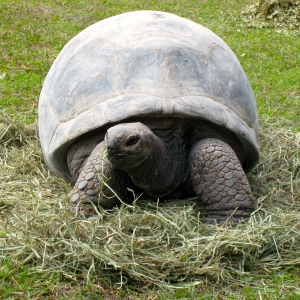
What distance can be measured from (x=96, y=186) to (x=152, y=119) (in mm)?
552

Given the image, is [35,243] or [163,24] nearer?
[35,243]

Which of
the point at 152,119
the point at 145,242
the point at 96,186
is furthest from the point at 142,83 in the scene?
the point at 145,242

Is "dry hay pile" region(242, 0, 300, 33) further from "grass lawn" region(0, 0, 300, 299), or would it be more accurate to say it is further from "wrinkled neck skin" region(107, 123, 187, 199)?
"wrinkled neck skin" region(107, 123, 187, 199)

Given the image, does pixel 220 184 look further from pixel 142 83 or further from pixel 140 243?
pixel 142 83

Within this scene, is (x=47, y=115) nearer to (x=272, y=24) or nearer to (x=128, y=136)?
(x=128, y=136)

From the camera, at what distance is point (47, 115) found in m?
4.14

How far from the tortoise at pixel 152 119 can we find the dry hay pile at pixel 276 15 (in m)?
6.29

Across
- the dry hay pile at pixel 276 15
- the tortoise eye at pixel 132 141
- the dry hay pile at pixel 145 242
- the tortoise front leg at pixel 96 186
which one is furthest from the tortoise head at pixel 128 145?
the dry hay pile at pixel 276 15

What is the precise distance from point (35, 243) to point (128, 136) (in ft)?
2.57

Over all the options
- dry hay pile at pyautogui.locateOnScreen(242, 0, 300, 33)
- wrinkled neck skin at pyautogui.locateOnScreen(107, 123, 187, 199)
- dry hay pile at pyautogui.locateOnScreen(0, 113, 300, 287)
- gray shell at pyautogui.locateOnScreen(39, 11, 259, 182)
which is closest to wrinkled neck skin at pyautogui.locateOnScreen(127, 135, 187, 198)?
wrinkled neck skin at pyautogui.locateOnScreen(107, 123, 187, 199)

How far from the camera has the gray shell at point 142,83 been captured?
363cm

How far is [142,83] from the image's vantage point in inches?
146

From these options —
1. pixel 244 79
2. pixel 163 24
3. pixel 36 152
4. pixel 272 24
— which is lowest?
pixel 272 24

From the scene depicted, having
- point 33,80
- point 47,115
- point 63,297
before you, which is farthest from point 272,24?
point 63,297
